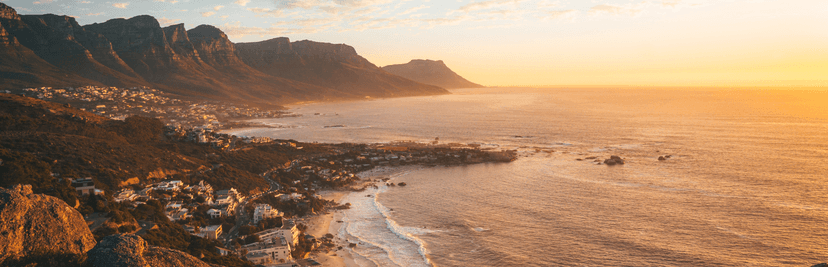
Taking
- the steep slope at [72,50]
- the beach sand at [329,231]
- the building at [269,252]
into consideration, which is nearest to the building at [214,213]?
the beach sand at [329,231]

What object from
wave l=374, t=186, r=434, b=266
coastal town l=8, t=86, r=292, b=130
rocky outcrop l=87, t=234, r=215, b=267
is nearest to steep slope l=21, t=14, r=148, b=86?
coastal town l=8, t=86, r=292, b=130

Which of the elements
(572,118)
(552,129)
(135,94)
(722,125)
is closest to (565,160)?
(552,129)

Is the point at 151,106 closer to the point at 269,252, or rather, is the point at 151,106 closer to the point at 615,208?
the point at 269,252

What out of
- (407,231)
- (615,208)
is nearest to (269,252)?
(407,231)

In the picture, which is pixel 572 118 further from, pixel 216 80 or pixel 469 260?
pixel 216 80

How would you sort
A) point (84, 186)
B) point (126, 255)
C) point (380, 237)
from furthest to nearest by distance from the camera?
point (380, 237)
point (84, 186)
point (126, 255)

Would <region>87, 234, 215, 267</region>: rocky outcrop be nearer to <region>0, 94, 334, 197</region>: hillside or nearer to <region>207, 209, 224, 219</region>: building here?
<region>0, 94, 334, 197</region>: hillside
